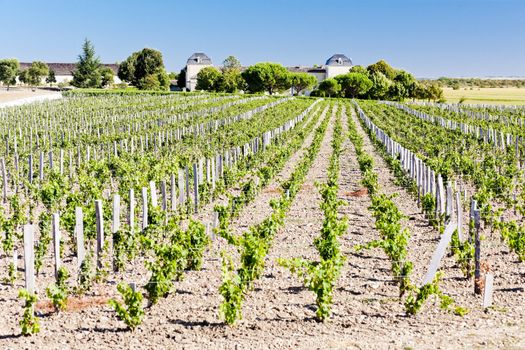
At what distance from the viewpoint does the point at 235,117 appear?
43750 millimetres

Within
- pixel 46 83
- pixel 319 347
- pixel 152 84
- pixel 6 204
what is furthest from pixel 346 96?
pixel 319 347

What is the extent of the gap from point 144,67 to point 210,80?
18473 mm

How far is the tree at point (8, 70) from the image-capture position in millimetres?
126938

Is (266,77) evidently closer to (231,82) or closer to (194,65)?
(231,82)

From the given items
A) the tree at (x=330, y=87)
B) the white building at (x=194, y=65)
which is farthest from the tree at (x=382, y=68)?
Answer: the white building at (x=194, y=65)

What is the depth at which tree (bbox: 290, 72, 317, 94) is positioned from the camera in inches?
4825

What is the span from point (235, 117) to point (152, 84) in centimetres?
7219

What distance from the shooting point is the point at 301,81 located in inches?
4926

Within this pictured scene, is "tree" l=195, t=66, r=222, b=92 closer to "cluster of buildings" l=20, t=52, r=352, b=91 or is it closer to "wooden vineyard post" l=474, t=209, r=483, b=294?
"cluster of buildings" l=20, t=52, r=352, b=91

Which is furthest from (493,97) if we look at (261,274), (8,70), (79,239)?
(79,239)

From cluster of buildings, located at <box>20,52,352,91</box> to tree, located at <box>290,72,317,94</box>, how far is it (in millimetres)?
18409

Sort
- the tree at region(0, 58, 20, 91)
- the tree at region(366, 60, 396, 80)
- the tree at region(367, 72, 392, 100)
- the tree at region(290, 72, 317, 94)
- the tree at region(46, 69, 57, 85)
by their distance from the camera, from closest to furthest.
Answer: the tree at region(367, 72, 392, 100) < the tree at region(290, 72, 317, 94) < the tree at region(366, 60, 396, 80) < the tree at region(0, 58, 20, 91) < the tree at region(46, 69, 57, 85)

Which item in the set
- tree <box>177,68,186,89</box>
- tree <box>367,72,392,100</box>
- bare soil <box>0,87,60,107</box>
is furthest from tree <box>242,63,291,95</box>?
bare soil <box>0,87,60,107</box>

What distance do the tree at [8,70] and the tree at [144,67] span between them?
2147 centimetres
